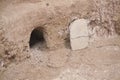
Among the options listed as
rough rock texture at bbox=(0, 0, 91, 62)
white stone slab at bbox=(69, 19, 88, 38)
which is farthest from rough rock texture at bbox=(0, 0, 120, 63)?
white stone slab at bbox=(69, 19, 88, 38)

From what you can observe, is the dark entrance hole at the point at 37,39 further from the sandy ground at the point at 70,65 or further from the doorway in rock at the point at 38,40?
the sandy ground at the point at 70,65

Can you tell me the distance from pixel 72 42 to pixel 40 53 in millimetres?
812

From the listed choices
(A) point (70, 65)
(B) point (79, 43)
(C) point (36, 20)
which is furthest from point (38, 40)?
(A) point (70, 65)

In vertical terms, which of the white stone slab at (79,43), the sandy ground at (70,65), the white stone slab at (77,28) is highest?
the white stone slab at (77,28)

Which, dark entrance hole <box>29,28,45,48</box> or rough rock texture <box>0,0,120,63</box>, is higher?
rough rock texture <box>0,0,120,63</box>

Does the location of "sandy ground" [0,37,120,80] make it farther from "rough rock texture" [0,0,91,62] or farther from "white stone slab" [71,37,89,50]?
"rough rock texture" [0,0,91,62]

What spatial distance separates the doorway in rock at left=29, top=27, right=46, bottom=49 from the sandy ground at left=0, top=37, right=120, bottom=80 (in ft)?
0.24

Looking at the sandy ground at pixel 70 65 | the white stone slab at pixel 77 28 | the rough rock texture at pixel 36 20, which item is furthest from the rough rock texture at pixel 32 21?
the sandy ground at pixel 70 65

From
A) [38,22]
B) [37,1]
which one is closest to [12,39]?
[38,22]

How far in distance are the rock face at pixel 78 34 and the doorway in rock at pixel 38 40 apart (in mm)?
726

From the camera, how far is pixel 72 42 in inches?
238

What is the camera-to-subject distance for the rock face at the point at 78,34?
6.00 metres

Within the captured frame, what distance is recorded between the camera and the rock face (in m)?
6.00

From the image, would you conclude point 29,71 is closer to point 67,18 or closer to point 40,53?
point 40,53
